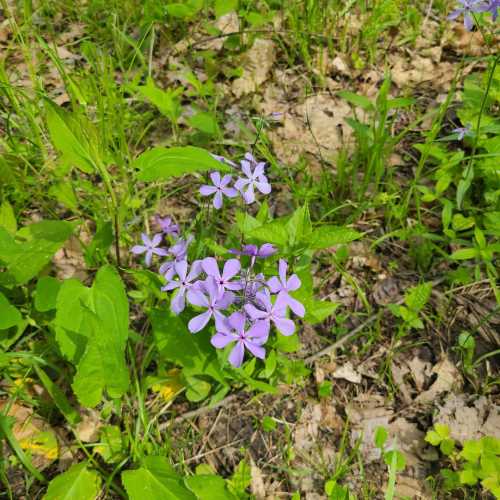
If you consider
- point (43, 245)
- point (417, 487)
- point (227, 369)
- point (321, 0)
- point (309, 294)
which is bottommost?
point (417, 487)

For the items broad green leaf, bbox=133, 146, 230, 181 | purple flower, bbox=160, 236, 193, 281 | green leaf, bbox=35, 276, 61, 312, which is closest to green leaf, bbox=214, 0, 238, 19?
broad green leaf, bbox=133, 146, 230, 181

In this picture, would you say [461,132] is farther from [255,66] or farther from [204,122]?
[255,66]

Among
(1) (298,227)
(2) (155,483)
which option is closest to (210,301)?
(1) (298,227)

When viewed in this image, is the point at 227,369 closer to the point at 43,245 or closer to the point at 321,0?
the point at 43,245


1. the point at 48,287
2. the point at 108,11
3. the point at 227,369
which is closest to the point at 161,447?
the point at 227,369

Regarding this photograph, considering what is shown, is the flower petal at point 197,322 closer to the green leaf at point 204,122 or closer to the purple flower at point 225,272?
the purple flower at point 225,272

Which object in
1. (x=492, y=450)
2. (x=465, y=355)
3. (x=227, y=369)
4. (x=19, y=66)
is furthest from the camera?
(x=19, y=66)

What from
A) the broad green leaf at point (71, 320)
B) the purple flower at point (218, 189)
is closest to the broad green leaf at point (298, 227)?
the purple flower at point (218, 189)
